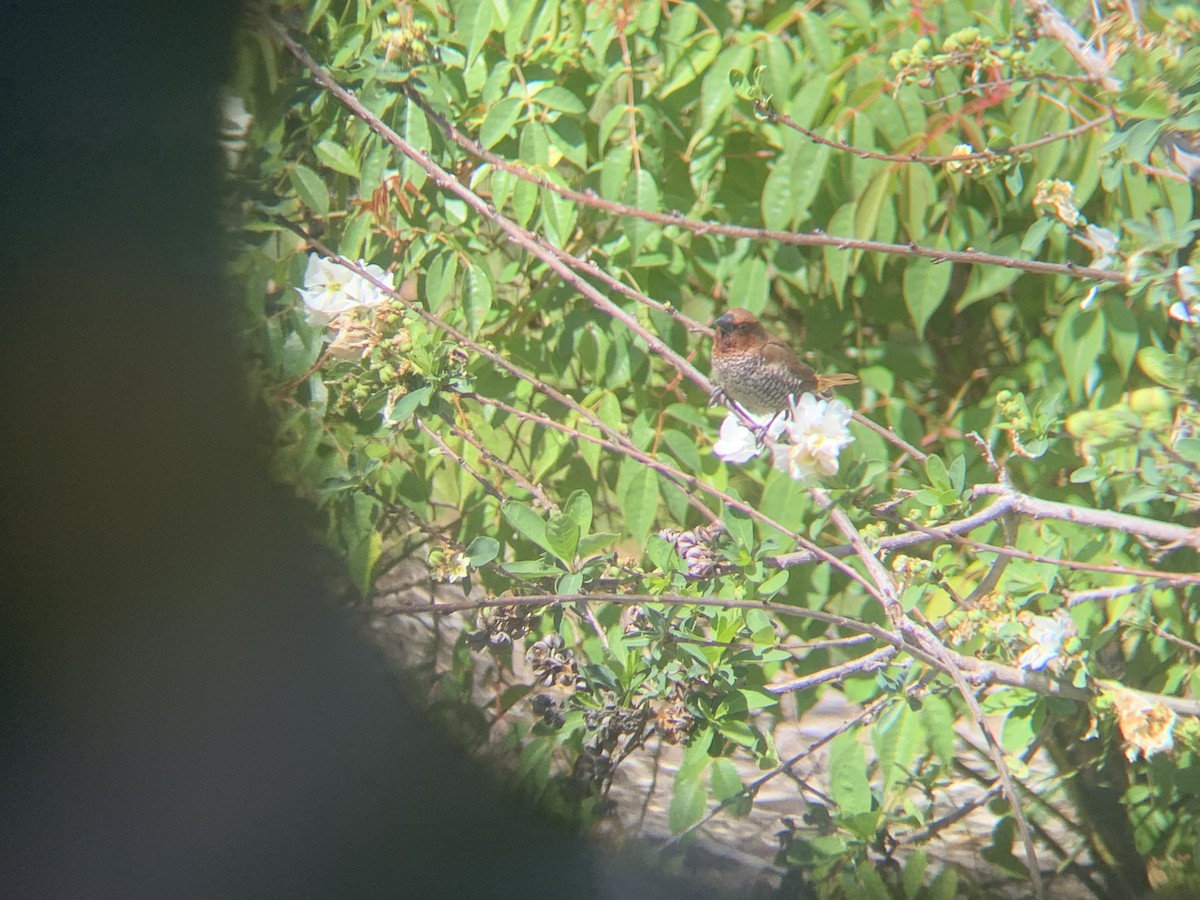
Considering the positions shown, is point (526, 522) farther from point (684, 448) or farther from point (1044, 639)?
point (1044, 639)

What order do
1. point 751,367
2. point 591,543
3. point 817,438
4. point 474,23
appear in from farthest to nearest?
point 751,367, point 474,23, point 591,543, point 817,438

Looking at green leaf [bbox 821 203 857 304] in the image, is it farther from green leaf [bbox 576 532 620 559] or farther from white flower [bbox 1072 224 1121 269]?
green leaf [bbox 576 532 620 559]

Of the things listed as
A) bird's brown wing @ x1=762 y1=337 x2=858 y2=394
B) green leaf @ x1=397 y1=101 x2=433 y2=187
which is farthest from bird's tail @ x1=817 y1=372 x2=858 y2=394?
green leaf @ x1=397 y1=101 x2=433 y2=187

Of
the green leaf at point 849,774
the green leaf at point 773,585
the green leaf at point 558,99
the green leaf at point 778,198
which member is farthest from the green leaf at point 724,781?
the green leaf at point 558,99

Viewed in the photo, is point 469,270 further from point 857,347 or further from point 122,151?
point 857,347

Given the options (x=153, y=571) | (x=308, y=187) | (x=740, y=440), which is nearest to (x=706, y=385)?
(x=740, y=440)
